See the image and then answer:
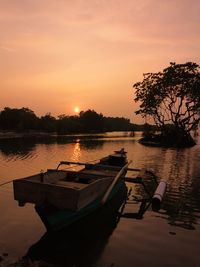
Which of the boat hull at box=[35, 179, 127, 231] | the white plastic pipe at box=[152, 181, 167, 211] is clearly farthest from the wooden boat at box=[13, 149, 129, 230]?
the white plastic pipe at box=[152, 181, 167, 211]

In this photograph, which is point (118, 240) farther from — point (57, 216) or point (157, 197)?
point (157, 197)

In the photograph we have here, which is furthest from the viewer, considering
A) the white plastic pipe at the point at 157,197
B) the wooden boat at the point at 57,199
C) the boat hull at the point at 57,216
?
the white plastic pipe at the point at 157,197

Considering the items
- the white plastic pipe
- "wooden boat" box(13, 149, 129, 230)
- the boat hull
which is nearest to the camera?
"wooden boat" box(13, 149, 129, 230)

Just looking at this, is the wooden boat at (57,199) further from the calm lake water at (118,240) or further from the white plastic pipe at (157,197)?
the white plastic pipe at (157,197)

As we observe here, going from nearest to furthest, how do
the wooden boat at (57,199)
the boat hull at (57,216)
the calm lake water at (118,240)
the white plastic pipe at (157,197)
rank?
1. the calm lake water at (118,240)
2. the wooden boat at (57,199)
3. the boat hull at (57,216)
4. the white plastic pipe at (157,197)

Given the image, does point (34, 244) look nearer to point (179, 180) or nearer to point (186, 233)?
point (186, 233)

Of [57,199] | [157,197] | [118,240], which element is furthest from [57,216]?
[157,197]

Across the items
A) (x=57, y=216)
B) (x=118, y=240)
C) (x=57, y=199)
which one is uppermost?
(x=57, y=199)

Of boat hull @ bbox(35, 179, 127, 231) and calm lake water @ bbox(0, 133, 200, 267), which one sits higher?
boat hull @ bbox(35, 179, 127, 231)

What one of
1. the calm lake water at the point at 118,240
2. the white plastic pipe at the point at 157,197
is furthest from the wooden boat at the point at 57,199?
the white plastic pipe at the point at 157,197

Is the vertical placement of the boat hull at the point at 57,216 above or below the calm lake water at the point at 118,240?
above

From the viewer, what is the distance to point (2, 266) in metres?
8.71

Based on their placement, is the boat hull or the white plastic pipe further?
the white plastic pipe

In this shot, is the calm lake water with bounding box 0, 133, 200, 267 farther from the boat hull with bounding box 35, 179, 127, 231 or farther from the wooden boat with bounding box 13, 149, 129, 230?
the wooden boat with bounding box 13, 149, 129, 230
